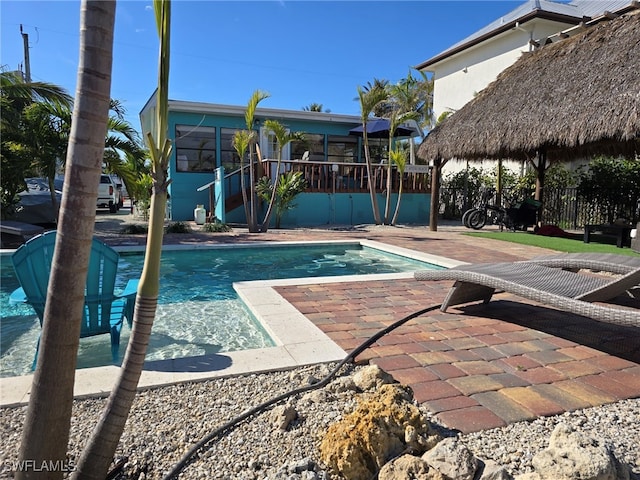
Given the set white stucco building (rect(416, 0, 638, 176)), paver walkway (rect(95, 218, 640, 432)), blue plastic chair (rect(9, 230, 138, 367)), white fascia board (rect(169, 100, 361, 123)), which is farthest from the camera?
white stucco building (rect(416, 0, 638, 176))

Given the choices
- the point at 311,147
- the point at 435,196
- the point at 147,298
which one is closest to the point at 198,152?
the point at 311,147

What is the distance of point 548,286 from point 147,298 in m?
2.87

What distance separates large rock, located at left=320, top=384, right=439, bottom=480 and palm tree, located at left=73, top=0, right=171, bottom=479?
2.91 feet

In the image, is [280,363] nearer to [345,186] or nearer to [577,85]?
[577,85]

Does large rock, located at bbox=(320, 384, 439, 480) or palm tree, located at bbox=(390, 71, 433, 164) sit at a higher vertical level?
palm tree, located at bbox=(390, 71, 433, 164)

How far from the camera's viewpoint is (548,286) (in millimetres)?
3207

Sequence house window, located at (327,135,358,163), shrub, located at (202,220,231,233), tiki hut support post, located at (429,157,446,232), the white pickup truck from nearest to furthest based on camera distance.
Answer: shrub, located at (202,220,231,233) → tiki hut support post, located at (429,157,446,232) → house window, located at (327,135,358,163) → the white pickup truck

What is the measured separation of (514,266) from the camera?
3.98 m

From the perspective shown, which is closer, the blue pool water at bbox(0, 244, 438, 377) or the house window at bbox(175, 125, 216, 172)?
the blue pool water at bbox(0, 244, 438, 377)

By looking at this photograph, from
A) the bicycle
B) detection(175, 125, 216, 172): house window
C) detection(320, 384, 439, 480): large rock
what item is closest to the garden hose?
detection(320, 384, 439, 480): large rock

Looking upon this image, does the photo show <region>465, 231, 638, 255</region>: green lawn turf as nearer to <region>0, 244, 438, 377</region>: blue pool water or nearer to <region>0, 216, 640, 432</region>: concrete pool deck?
<region>0, 244, 438, 377</region>: blue pool water

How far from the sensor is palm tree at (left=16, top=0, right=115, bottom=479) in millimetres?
1376

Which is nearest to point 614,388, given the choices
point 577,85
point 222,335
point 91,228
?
point 91,228

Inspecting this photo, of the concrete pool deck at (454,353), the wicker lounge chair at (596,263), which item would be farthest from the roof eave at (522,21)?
the concrete pool deck at (454,353)
